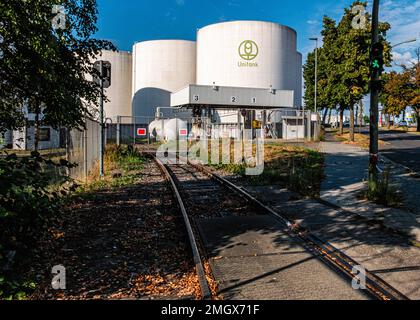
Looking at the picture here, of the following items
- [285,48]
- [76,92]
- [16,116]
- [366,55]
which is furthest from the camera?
[285,48]

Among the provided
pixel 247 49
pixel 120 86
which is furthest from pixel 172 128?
pixel 120 86

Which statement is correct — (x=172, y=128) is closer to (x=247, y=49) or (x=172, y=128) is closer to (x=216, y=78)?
(x=216, y=78)

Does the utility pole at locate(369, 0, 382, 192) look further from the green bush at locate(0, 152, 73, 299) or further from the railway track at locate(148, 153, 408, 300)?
the green bush at locate(0, 152, 73, 299)

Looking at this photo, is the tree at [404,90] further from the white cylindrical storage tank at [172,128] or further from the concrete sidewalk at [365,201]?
the concrete sidewalk at [365,201]

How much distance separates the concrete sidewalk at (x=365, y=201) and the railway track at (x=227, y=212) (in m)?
2.02

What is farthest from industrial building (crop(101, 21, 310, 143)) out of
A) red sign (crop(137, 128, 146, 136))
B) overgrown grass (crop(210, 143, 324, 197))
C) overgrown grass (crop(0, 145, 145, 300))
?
overgrown grass (crop(0, 145, 145, 300))

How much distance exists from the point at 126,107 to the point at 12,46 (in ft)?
215

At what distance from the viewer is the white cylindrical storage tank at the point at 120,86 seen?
68.6m

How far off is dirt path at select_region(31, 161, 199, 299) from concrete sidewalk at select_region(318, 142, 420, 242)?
4.31 metres

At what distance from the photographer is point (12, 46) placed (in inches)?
223

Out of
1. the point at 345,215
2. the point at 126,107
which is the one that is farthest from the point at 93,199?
the point at 126,107

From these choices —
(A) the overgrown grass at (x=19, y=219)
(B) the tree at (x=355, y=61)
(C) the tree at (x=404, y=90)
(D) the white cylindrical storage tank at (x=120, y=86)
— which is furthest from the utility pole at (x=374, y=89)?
(D) the white cylindrical storage tank at (x=120, y=86)

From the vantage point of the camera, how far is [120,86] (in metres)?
69.0

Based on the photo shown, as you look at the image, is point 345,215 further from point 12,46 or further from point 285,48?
point 285,48
